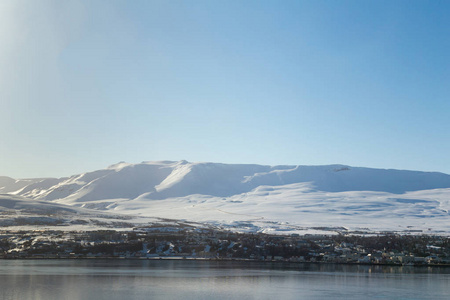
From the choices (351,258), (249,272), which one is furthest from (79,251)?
(351,258)

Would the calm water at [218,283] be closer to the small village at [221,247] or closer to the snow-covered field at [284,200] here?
the small village at [221,247]

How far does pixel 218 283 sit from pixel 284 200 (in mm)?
114417

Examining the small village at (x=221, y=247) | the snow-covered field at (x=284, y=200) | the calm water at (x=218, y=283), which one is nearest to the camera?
the calm water at (x=218, y=283)

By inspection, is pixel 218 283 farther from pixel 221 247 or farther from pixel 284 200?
pixel 284 200

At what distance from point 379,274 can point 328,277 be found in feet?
26.2

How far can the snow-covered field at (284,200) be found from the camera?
397 feet

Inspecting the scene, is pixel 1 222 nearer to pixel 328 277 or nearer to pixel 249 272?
pixel 249 272

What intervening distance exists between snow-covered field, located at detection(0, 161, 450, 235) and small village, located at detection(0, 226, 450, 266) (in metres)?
19.5

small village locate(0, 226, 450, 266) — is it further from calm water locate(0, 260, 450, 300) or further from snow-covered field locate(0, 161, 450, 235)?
snow-covered field locate(0, 161, 450, 235)

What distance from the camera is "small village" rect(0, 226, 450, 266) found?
243 feet

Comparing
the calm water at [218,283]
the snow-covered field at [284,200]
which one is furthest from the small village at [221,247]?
the snow-covered field at [284,200]

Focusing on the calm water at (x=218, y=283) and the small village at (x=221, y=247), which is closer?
the calm water at (x=218, y=283)

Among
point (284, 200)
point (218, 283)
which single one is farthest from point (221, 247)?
point (284, 200)

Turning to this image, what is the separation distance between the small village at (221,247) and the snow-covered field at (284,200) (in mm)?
19512
